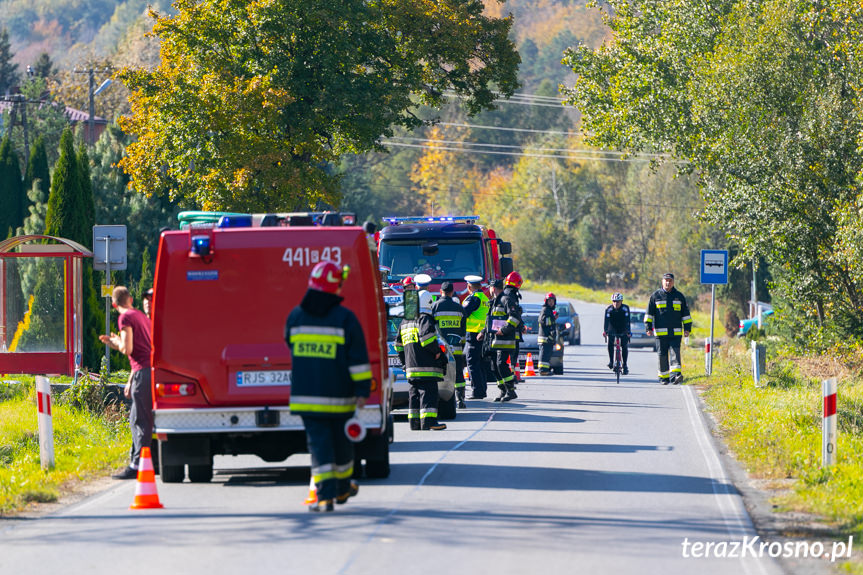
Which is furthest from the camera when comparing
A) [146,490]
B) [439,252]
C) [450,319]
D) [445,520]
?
[439,252]

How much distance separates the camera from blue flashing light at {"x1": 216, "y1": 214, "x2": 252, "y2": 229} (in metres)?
12.0

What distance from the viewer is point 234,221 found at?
12.1 m

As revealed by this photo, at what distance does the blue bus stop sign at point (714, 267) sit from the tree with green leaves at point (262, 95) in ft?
27.8

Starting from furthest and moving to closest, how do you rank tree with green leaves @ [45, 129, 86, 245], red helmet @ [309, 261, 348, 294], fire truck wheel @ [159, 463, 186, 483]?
tree with green leaves @ [45, 129, 86, 245] < fire truck wheel @ [159, 463, 186, 483] < red helmet @ [309, 261, 348, 294]

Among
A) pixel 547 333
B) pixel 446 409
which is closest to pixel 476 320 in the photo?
pixel 446 409

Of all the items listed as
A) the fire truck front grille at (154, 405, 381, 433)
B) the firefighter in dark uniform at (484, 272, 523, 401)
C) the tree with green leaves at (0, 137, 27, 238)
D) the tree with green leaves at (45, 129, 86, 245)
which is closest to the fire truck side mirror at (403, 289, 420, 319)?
the fire truck front grille at (154, 405, 381, 433)

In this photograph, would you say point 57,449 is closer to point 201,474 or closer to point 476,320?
point 201,474

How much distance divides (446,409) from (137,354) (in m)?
6.25

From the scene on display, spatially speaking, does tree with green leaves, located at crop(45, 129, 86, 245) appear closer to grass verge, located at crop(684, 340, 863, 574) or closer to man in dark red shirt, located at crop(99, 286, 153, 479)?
grass verge, located at crop(684, 340, 863, 574)

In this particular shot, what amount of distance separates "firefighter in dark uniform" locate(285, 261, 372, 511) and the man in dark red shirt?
3250mm

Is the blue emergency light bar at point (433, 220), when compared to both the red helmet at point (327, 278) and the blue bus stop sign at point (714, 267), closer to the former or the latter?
the blue bus stop sign at point (714, 267)

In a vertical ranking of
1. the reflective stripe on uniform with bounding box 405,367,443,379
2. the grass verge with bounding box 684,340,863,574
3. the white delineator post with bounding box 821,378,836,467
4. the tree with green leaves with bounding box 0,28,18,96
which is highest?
the tree with green leaves with bounding box 0,28,18,96

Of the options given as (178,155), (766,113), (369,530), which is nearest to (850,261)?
(766,113)

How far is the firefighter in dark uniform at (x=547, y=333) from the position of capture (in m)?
26.2
